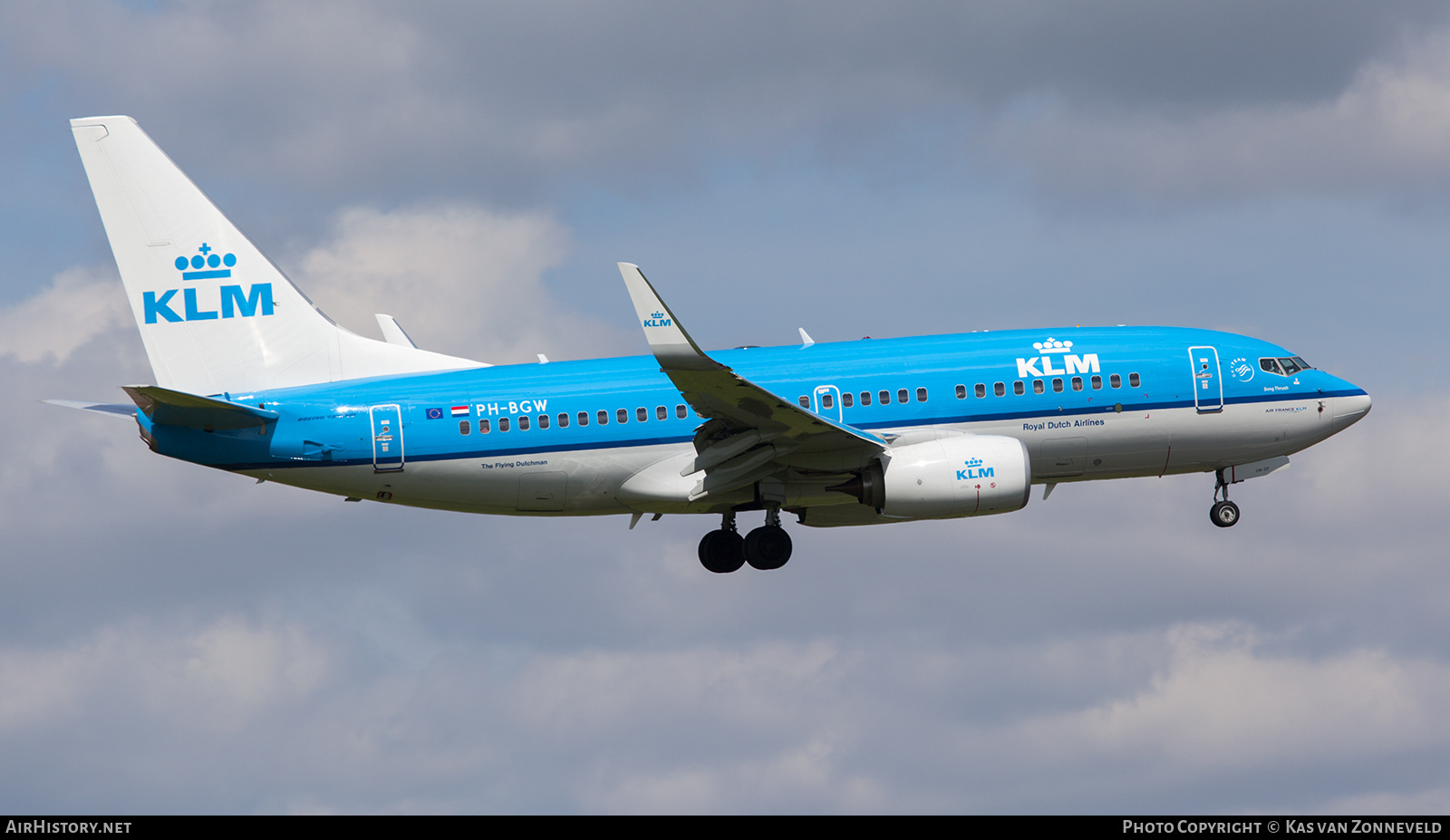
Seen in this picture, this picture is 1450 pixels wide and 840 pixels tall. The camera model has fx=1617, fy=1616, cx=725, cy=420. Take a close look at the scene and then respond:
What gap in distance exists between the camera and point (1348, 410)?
46844mm

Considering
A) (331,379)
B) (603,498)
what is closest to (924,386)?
(603,498)

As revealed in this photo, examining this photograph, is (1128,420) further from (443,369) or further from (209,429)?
(209,429)

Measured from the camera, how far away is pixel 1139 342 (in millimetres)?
45219

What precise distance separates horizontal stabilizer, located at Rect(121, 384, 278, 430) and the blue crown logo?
175 inches

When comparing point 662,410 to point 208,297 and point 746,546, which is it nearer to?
point 746,546

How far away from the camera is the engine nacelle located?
4147 cm

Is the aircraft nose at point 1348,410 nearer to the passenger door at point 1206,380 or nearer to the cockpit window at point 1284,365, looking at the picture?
the cockpit window at point 1284,365

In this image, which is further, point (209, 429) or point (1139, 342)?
point (1139, 342)

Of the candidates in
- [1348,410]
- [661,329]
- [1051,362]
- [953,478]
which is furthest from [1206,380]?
[661,329]

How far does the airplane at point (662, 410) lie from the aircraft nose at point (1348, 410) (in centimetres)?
17

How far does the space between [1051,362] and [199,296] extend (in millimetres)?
23579

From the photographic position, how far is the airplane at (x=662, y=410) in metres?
41.9

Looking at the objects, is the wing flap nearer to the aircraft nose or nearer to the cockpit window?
the cockpit window
